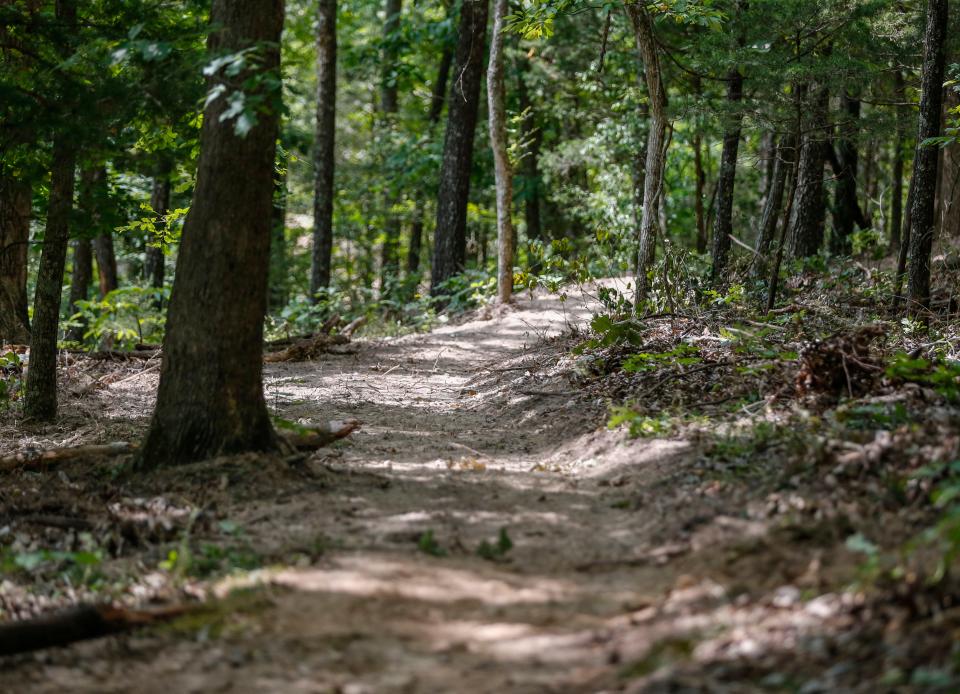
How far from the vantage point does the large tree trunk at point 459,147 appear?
16.8 m

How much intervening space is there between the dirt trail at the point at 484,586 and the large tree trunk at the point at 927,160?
5066 millimetres

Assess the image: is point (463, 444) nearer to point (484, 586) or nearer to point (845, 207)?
point (484, 586)

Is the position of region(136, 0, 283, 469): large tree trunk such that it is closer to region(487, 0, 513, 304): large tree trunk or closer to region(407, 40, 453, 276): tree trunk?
region(487, 0, 513, 304): large tree trunk

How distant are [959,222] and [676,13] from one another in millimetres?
9720

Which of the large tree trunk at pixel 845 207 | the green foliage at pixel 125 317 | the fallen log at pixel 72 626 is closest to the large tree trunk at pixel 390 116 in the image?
the green foliage at pixel 125 317

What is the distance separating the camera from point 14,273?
11.9 metres

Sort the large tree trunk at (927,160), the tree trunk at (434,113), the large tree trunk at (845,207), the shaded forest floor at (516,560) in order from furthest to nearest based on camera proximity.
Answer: the tree trunk at (434,113) → the large tree trunk at (845,207) → the large tree trunk at (927,160) → the shaded forest floor at (516,560)

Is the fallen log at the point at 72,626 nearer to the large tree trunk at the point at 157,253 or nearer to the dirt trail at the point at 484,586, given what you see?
the dirt trail at the point at 484,586

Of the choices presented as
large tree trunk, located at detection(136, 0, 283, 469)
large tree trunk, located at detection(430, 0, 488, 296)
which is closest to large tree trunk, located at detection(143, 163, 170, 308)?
large tree trunk, located at detection(430, 0, 488, 296)

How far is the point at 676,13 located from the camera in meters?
9.46

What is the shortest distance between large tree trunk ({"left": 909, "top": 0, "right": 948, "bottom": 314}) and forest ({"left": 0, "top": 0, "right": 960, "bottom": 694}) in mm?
40

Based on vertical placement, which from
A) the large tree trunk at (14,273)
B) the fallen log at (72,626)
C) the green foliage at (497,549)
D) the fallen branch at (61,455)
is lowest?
the fallen log at (72,626)

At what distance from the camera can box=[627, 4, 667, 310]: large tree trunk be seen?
414 inches

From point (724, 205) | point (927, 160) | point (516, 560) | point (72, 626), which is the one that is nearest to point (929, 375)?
point (516, 560)
